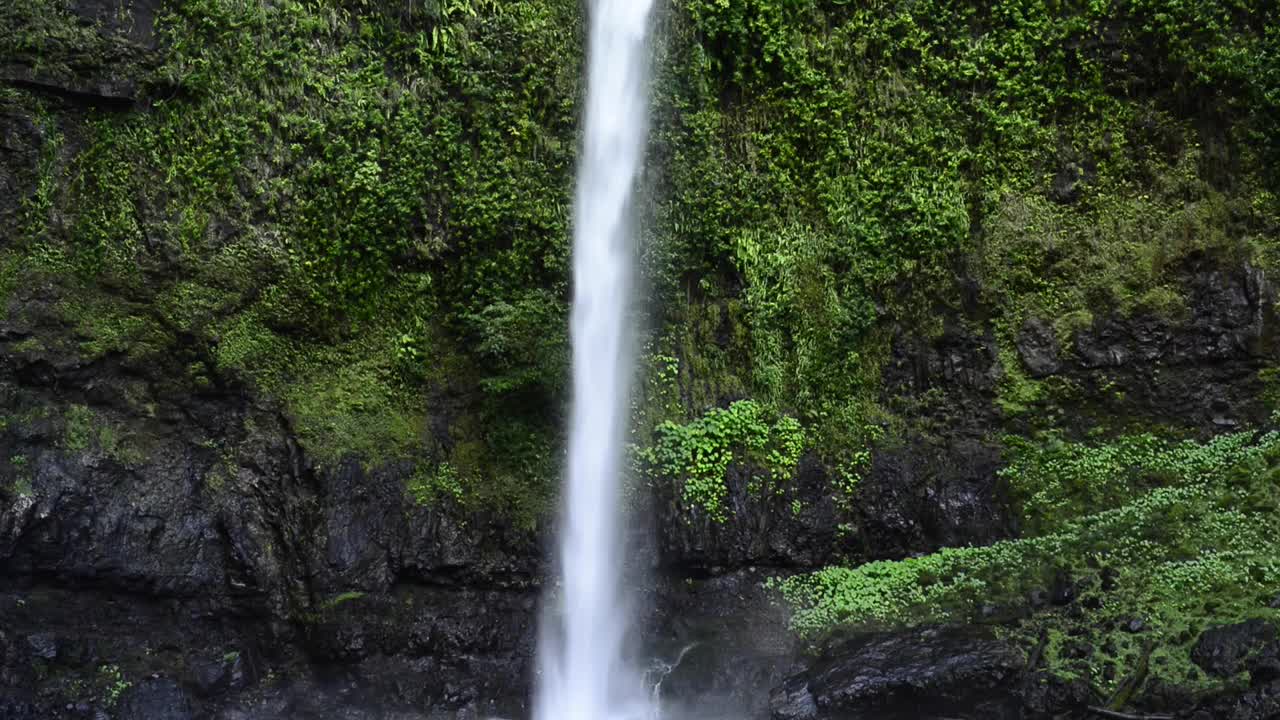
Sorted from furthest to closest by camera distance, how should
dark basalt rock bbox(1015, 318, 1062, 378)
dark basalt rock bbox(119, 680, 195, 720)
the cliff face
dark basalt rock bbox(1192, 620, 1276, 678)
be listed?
1. dark basalt rock bbox(1015, 318, 1062, 378)
2. the cliff face
3. dark basalt rock bbox(119, 680, 195, 720)
4. dark basalt rock bbox(1192, 620, 1276, 678)

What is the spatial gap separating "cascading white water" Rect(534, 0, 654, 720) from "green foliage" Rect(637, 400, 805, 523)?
1.40 ft

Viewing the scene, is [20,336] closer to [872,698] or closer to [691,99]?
[691,99]

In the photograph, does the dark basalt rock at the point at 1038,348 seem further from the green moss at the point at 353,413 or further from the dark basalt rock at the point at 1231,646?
the green moss at the point at 353,413

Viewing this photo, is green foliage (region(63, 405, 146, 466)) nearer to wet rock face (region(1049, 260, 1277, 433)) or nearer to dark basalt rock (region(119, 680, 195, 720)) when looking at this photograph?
dark basalt rock (region(119, 680, 195, 720))

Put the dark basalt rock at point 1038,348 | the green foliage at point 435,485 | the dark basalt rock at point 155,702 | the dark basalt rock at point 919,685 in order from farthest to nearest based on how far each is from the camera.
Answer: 1. the dark basalt rock at point 1038,348
2. the green foliage at point 435,485
3. the dark basalt rock at point 155,702
4. the dark basalt rock at point 919,685

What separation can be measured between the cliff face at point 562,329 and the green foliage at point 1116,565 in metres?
0.04

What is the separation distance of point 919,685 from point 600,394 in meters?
3.49

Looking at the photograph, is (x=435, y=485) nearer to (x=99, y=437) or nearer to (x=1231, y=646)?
(x=99, y=437)

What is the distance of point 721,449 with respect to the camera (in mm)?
8609

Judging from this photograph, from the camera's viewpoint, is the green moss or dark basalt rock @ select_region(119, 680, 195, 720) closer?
dark basalt rock @ select_region(119, 680, 195, 720)

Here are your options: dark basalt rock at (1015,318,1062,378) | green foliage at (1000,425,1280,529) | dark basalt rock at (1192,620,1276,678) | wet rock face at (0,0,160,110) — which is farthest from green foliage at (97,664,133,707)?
dark basalt rock at (1015,318,1062,378)

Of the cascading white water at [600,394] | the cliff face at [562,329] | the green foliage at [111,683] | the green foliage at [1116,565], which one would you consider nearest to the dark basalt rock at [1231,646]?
the green foliage at [1116,565]

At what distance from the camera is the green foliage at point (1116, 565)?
675 centimetres

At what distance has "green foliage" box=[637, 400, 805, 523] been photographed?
851cm
